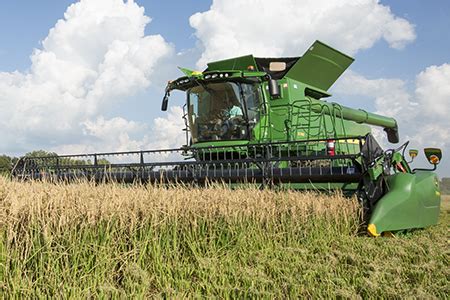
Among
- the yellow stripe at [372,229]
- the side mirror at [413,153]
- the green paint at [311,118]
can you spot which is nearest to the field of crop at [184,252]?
the yellow stripe at [372,229]

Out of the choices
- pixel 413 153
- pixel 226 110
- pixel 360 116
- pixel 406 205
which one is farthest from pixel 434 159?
→ pixel 360 116

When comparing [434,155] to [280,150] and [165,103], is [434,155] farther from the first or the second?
[165,103]

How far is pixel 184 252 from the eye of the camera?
340 centimetres

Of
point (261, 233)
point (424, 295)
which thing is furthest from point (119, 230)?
point (424, 295)

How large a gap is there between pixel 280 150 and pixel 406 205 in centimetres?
187

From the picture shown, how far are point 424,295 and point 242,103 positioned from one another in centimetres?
448

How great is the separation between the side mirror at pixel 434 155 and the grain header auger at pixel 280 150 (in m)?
0.01

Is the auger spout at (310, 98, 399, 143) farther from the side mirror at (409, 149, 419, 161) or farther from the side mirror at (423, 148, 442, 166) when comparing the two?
the side mirror at (423, 148, 442, 166)

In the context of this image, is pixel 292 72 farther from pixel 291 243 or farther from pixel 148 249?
pixel 148 249

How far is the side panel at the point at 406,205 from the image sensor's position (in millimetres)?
4684

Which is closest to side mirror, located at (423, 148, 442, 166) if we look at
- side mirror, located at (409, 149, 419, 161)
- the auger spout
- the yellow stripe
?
side mirror, located at (409, 149, 419, 161)

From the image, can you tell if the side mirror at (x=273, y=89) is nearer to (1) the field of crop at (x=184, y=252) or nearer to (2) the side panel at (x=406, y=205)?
(2) the side panel at (x=406, y=205)

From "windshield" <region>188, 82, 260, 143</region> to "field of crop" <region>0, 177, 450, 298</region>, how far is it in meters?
2.62

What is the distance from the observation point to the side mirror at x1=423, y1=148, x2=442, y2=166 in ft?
20.0
